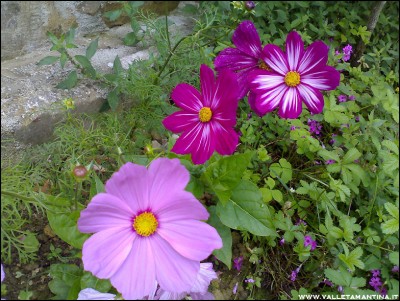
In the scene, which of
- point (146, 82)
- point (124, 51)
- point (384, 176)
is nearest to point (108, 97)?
point (146, 82)

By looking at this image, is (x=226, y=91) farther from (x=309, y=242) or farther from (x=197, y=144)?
(x=309, y=242)

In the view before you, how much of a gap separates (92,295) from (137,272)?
12 centimetres

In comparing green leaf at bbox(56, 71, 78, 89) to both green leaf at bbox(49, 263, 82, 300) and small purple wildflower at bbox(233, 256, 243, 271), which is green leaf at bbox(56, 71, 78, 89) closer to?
green leaf at bbox(49, 263, 82, 300)

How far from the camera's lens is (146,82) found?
1460 millimetres

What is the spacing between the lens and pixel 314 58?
1266mm

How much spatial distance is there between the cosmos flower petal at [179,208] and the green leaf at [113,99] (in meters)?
0.54

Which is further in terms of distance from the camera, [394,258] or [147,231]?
[394,258]

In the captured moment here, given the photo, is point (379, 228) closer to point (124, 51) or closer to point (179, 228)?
point (179, 228)

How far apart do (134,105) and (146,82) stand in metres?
0.13

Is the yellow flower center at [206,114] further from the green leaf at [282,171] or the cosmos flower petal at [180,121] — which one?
the green leaf at [282,171]

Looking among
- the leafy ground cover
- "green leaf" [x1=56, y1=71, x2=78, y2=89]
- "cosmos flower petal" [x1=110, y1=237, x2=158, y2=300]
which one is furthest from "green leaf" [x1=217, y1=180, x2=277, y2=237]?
"green leaf" [x1=56, y1=71, x2=78, y2=89]

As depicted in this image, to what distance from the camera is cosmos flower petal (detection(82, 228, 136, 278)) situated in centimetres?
91

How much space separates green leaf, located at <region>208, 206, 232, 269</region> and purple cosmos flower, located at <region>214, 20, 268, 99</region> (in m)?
0.34

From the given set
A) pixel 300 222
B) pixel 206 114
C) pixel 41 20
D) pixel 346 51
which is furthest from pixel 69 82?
pixel 346 51
